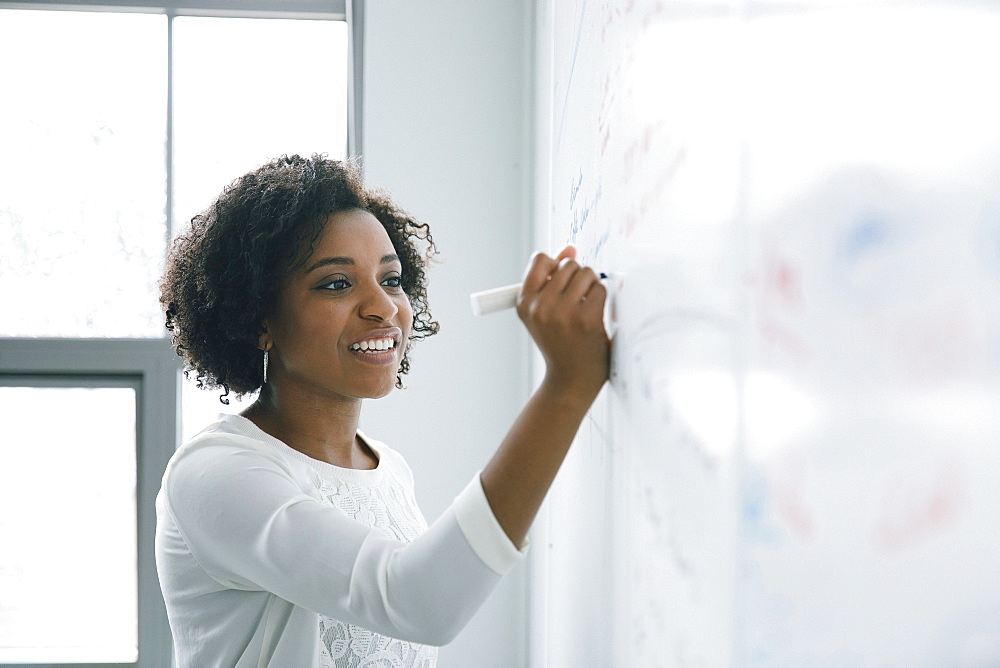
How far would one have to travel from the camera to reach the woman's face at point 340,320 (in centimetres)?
94

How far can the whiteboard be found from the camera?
0.82 ft

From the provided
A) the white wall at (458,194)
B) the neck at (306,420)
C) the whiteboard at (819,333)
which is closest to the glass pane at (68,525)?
the white wall at (458,194)

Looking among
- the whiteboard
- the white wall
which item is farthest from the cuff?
the white wall

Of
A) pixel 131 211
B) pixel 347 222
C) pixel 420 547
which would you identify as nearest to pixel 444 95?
pixel 131 211

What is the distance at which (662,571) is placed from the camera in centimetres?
54

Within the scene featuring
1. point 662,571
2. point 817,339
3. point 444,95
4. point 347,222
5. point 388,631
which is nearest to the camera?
point 817,339

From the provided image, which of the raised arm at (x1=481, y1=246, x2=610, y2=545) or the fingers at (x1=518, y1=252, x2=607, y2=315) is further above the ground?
the fingers at (x1=518, y1=252, x2=607, y2=315)

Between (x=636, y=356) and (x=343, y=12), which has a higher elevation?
(x=343, y=12)

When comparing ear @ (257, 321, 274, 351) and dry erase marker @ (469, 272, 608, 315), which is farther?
ear @ (257, 321, 274, 351)

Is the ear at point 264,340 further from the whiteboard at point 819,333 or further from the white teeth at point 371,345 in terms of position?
the whiteboard at point 819,333

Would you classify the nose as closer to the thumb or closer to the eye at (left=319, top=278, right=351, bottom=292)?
the eye at (left=319, top=278, right=351, bottom=292)

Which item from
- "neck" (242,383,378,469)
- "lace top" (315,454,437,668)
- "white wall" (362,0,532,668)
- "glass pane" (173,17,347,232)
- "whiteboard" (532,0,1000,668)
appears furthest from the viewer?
"glass pane" (173,17,347,232)

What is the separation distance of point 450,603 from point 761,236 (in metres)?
0.40

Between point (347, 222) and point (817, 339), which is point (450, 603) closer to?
point (817, 339)
